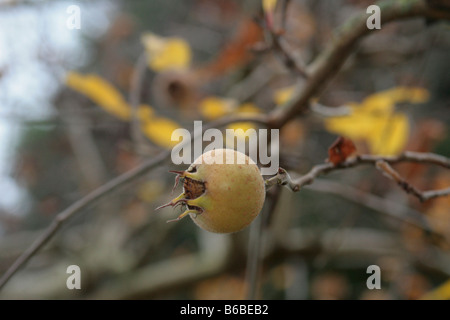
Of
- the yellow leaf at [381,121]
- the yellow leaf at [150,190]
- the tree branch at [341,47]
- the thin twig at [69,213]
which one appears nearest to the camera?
the thin twig at [69,213]

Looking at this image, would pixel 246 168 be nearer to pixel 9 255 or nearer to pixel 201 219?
pixel 201 219

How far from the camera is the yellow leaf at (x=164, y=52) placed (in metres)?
1.40

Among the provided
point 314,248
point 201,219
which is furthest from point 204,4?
point 201,219

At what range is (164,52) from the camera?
145 cm

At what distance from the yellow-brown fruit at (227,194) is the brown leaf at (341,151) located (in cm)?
23

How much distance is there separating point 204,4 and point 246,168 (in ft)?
10.1

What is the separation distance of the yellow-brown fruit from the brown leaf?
0.75 feet

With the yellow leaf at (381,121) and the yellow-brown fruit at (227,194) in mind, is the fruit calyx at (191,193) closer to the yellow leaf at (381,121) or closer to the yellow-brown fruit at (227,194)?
the yellow-brown fruit at (227,194)

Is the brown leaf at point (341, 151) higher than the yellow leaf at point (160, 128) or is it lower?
lower

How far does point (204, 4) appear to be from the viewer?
10.9ft

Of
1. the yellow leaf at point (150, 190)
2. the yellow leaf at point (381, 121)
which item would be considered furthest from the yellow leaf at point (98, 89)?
the yellow leaf at point (150, 190)

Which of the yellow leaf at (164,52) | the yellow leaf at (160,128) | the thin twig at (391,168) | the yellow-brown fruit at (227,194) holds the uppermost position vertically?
the yellow leaf at (164,52)

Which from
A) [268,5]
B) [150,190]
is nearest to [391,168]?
[268,5]
